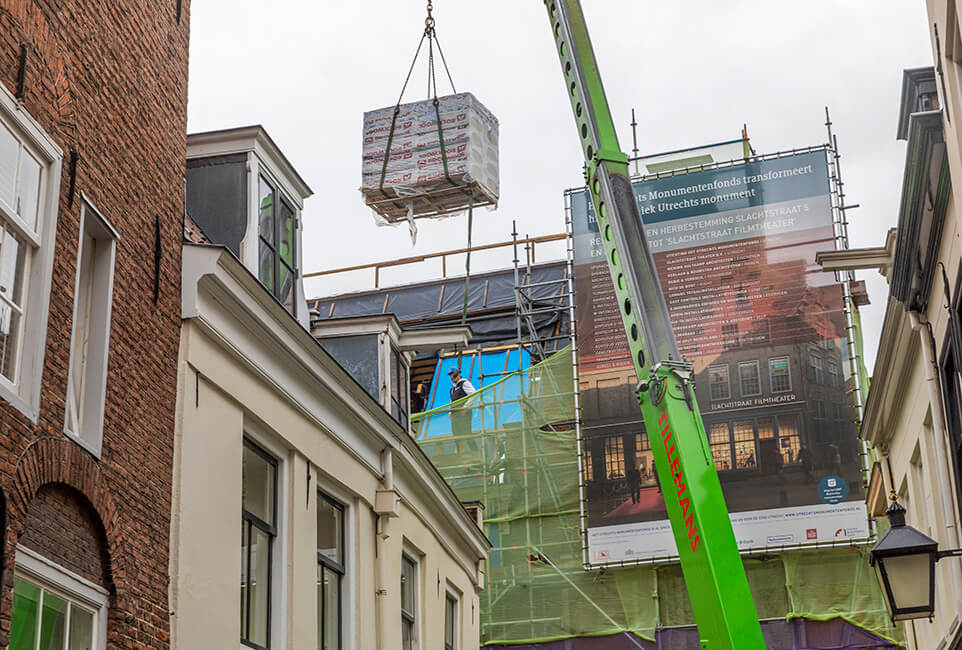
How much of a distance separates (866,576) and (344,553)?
17.7 m

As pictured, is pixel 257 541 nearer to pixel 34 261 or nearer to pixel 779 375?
pixel 34 261

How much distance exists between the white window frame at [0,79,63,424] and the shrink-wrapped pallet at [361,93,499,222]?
13.6 meters

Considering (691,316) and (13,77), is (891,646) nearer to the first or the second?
(691,316)

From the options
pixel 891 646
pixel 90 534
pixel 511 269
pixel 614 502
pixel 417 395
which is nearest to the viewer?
pixel 90 534

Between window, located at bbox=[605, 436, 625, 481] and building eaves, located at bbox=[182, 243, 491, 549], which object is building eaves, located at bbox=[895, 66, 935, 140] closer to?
building eaves, located at bbox=[182, 243, 491, 549]

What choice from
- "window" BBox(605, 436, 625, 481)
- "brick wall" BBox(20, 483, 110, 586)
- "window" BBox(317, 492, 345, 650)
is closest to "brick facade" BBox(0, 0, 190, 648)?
"brick wall" BBox(20, 483, 110, 586)

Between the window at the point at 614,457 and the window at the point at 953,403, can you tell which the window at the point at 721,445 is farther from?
the window at the point at 953,403

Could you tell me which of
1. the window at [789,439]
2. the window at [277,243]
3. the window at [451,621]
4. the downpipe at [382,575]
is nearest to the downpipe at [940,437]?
the downpipe at [382,575]

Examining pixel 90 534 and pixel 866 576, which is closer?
pixel 90 534

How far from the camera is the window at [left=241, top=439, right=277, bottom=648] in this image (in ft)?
37.3

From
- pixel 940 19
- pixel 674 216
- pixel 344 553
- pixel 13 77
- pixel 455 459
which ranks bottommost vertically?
pixel 344 553

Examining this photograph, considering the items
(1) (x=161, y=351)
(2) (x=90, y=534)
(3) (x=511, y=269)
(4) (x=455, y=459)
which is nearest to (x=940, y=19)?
(1) (x=161, y=351)

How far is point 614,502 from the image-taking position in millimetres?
29734

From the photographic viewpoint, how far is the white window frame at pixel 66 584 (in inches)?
297
